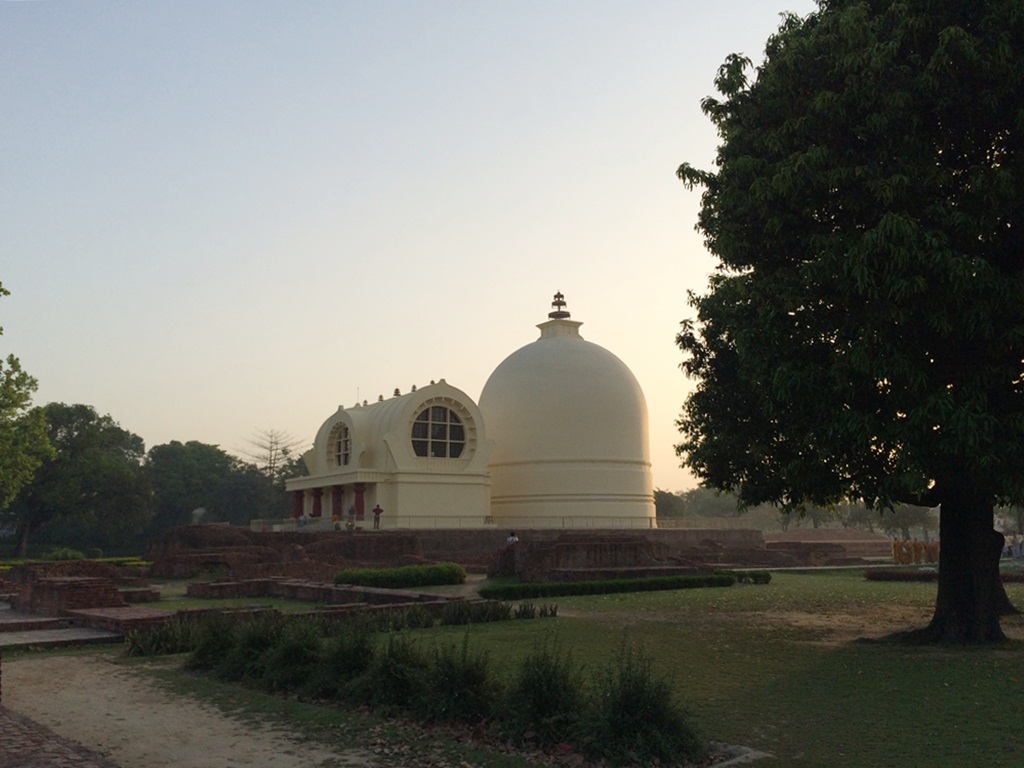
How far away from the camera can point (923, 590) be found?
21172mm

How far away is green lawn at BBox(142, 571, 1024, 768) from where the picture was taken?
6.75m

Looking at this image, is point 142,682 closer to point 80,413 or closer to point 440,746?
point 440,746

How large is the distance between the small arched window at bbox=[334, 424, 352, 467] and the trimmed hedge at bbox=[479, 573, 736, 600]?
73.9 ft

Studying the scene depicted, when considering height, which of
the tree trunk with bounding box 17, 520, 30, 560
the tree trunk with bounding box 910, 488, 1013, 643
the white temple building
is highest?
the white temple building

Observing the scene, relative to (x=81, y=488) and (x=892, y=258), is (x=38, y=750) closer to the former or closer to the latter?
(x=892, y=258)

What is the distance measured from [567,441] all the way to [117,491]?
26.7 m

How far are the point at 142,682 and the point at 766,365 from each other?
807 cm

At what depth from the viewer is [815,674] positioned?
963 centimetres

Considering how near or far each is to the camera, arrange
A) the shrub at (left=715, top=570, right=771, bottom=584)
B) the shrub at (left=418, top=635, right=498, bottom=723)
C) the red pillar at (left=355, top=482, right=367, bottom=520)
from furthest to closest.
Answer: the red pillar at (left=355, top=482, right=367, bottom=520) → the shrub at (left=715, top=570, right=771, bottom=584) → the shrub at (left=418, top=635, right=498, bottom=723)

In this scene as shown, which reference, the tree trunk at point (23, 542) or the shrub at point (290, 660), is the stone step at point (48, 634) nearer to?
the shrub at point (290, 660)

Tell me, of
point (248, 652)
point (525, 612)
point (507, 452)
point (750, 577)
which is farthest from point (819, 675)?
point (507, 452)

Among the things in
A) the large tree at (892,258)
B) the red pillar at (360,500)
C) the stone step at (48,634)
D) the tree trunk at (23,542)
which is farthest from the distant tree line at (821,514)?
the stone step at (48,634)

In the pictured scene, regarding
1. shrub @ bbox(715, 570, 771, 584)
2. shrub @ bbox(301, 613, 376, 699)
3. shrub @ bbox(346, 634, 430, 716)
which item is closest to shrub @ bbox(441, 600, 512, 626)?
shrub @ bbox(301, 613, 376, 699)

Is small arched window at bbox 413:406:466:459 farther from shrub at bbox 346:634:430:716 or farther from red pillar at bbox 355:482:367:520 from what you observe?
shrub at bbox 346:634:430:716
